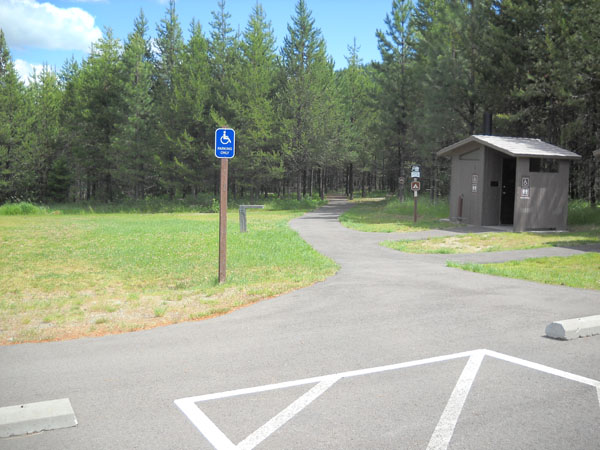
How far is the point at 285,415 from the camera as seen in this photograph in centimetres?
407

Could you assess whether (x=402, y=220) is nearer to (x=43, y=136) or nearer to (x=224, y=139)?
(x=224, y=139)

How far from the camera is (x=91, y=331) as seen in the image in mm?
6852

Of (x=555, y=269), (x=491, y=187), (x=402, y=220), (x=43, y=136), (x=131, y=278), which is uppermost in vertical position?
(x=43, y=136)

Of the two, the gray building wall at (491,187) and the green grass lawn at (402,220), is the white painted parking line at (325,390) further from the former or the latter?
the gray building wall at (491,187)

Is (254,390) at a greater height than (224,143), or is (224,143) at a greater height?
(224,143)

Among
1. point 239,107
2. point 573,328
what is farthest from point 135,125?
point 573,328

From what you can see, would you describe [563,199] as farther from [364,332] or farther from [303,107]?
[303,107]

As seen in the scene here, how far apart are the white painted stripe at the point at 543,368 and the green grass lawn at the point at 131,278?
13.4ft

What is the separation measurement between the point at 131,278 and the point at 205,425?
7925 millimetres

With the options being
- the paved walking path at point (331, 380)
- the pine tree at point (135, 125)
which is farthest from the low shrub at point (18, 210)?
the paved walking path at point (331, 380)

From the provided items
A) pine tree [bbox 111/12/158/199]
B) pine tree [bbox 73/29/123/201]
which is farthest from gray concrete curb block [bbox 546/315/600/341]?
pine tree [bbox 73/29/123/201]

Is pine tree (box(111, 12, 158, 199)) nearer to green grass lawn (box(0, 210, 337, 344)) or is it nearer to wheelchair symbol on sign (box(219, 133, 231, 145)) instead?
green grass lawn (box(0, 210, 337, 344))

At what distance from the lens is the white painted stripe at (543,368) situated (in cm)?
477

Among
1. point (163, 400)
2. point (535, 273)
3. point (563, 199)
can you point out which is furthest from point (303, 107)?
point (163, 400)
